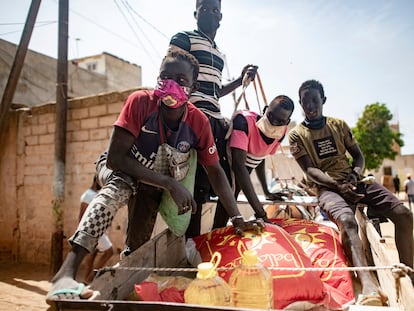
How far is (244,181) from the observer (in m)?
2.36

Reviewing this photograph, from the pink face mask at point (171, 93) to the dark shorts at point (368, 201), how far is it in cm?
125

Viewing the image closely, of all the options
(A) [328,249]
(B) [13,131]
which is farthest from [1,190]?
(A) [328,249]

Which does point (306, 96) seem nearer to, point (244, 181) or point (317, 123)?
point (317, 123)

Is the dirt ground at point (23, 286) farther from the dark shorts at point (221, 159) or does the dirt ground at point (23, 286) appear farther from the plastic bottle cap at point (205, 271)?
the plastic bottle cap at point (205, 271)

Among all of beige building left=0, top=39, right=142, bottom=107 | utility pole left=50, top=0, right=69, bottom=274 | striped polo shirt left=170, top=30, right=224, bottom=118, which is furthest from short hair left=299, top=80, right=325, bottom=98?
beige building left=0, top=39, right=142, bottom=107

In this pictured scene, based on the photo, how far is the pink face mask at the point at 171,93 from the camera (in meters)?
1.85

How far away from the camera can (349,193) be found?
2438 millimetres

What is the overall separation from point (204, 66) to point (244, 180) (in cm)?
101

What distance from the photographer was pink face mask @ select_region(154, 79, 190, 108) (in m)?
1.85

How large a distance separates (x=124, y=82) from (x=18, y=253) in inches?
490

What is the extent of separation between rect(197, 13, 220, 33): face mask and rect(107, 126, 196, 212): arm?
147cm

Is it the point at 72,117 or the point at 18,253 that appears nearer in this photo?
the point at 72,117

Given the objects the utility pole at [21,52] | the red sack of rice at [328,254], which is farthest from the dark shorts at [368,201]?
the utility pole at [21,52]

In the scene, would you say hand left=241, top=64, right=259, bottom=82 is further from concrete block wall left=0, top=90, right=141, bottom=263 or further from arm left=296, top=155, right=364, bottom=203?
concrete block wall left=0, top=90, right=141, bottom=263
